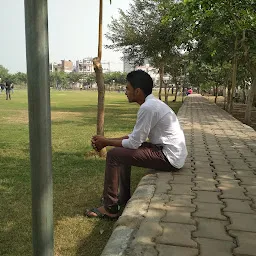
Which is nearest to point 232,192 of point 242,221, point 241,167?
point 242,221

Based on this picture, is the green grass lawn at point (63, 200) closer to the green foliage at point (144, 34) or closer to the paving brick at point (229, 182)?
the paving brick at point (229, 182)

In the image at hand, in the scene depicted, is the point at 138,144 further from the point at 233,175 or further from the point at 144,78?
the point at 233,175

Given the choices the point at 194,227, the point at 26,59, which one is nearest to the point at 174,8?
the point at 194,227

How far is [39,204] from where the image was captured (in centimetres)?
140

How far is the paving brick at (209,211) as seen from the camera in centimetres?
267

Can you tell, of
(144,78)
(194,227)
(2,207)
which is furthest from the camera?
(2,207)

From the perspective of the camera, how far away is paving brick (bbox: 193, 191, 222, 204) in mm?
3038

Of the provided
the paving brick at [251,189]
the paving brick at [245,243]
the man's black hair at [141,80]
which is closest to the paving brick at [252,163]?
the paving brick at [251,189]

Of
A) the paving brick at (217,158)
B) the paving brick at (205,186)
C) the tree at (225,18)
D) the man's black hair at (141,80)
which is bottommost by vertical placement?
the paving brick at (217,158)

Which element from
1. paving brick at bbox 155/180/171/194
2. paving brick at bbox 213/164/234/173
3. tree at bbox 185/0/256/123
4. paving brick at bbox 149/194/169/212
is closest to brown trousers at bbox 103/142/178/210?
paving brick at bbox 155/180/171/194

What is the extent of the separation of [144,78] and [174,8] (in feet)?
21.8

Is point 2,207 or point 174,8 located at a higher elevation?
point 174,8

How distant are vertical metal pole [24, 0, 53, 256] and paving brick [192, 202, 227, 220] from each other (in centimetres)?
158

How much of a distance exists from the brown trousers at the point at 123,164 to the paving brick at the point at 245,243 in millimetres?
1257
